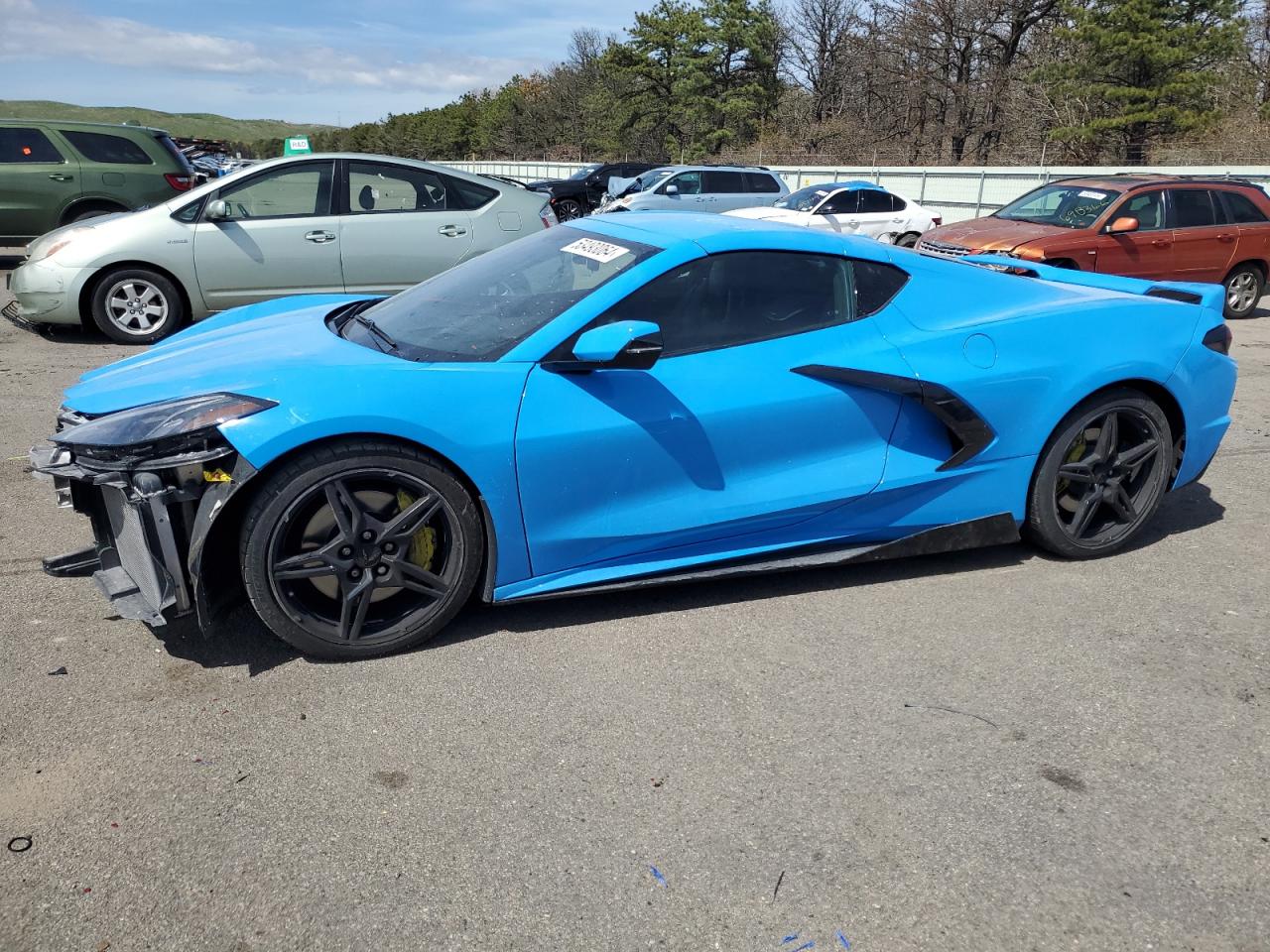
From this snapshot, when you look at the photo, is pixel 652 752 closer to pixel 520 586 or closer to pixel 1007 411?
pixel 520 586

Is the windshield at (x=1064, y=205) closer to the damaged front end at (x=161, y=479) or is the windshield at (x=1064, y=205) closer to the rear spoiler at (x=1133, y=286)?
the rear spoiler at (x=1133, y=286)

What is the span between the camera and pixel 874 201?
1738cm

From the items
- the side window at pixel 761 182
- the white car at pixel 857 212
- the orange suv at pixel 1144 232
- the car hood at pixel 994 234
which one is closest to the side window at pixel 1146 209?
the orange suv at pixel 1144 232

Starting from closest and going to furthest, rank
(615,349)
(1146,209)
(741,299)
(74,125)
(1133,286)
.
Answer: (615,349) < (741,299) < (1133,286) < (1146,209) < (74,125)

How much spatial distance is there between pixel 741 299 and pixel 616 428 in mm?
726

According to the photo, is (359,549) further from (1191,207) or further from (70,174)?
(1191,207)

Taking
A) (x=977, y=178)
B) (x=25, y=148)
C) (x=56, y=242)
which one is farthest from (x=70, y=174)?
(x=977, y=178)

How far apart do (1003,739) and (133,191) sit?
39.2 ft

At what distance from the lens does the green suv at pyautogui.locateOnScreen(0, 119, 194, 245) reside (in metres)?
11.5

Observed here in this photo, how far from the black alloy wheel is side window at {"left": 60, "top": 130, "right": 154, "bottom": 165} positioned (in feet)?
36.1

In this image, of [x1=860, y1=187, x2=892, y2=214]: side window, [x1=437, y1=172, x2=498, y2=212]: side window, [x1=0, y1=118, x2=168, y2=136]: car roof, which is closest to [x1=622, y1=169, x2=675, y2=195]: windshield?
[x1=860, y1=187, x2=892, y2=214]: side window

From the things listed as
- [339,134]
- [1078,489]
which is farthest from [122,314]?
[339,134]

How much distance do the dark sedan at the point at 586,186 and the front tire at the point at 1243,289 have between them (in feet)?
48.5

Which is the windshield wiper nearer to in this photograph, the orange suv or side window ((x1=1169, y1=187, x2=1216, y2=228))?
the orange suv
